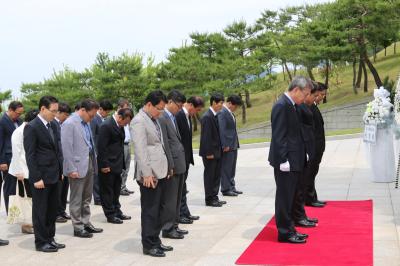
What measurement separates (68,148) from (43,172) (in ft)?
2.35

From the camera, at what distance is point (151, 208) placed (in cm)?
591

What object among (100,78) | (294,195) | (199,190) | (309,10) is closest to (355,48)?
(309,10)

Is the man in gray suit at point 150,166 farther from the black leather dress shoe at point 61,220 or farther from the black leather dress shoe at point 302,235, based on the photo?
the black leather dress shoe at point 61,220

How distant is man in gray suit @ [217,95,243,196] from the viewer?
31.5 feet

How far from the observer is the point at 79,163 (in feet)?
22.5

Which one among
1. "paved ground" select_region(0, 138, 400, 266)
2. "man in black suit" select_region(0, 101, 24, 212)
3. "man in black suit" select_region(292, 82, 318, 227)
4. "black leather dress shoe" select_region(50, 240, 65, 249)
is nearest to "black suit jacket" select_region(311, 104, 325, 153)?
"man in black suit" select_region(292, 82, 318, 227)

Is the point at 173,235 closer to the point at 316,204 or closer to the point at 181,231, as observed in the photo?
the point at 181,231

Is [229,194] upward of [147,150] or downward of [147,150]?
downward

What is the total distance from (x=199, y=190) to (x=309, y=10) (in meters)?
37.8

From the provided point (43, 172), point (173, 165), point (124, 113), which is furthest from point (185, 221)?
point (43, 172)

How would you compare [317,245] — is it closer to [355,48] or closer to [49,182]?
[49,182]

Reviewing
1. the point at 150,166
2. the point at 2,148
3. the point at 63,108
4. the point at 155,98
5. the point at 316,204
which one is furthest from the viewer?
the point at 316,204

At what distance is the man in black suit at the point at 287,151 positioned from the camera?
6.14 meters

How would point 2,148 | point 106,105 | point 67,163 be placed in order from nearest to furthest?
point 67,163 < point 2,148 < point 106,105
